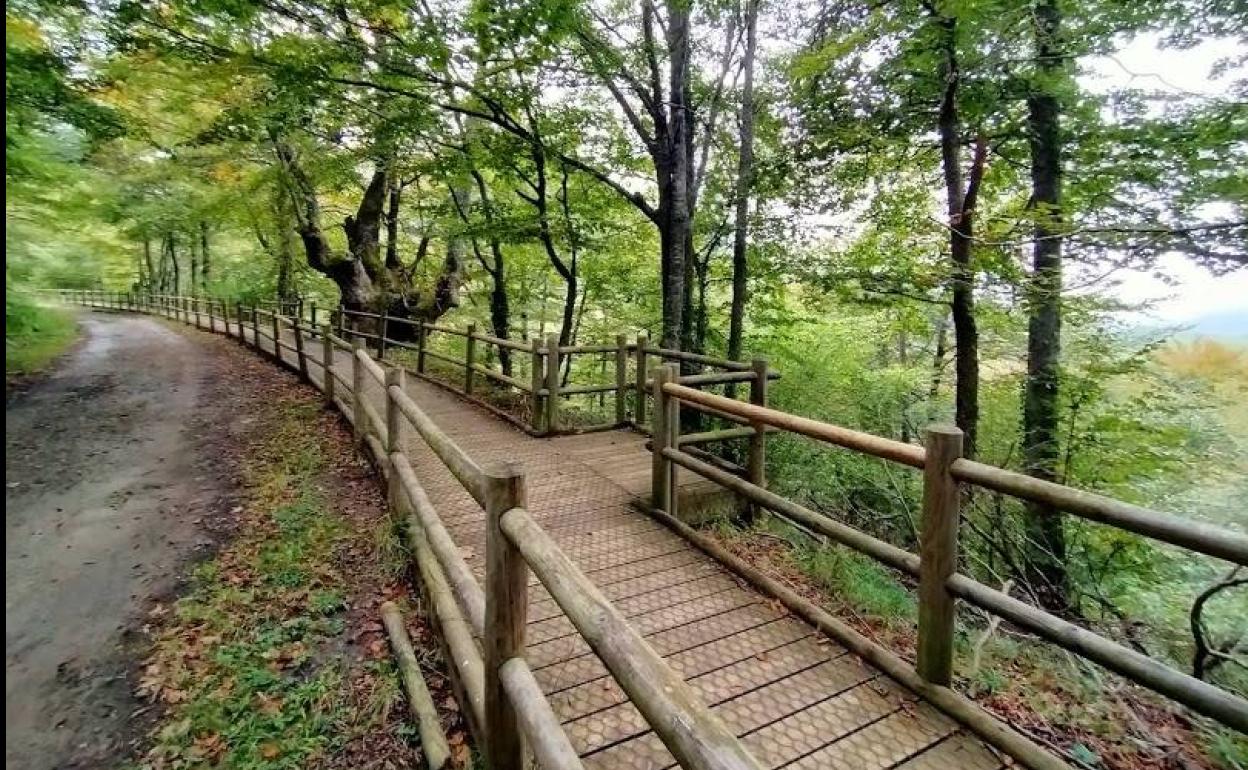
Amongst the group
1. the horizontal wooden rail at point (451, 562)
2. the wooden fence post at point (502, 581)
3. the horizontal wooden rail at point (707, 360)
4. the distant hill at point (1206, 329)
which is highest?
the distant hill at point (1206, 329)

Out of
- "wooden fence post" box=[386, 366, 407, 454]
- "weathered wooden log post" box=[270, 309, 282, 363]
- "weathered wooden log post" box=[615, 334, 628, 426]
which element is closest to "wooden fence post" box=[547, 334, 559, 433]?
"weathered wooden log post" box=[615, 334, 628, 426]

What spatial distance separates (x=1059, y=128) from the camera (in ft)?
18.7

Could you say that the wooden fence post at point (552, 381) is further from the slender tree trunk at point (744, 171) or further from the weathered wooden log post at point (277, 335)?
the weathered wooden log post at point (277, 335)

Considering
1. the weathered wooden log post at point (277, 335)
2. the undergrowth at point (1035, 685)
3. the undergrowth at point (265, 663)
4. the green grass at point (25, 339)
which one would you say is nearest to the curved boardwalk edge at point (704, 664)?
the undergrowth at point (1035, 685)

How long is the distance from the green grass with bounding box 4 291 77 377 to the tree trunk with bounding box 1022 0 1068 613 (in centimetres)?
1446

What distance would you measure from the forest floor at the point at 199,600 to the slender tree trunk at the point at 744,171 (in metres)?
4.87

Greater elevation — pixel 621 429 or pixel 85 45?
pixel 85 45

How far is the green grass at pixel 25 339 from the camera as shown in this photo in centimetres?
1075

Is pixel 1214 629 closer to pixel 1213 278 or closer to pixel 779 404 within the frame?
pixel 1213 278

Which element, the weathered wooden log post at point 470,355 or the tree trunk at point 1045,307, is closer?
the tree trunk at point 1045,307

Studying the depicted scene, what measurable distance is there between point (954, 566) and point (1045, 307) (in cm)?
451

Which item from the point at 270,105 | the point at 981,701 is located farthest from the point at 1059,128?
the point at 270,105

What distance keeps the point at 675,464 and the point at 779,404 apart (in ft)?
16.4

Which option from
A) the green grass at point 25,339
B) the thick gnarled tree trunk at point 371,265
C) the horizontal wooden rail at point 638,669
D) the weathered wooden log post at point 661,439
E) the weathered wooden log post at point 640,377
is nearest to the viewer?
the horizontal wooden rail at point 638,669
